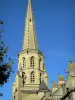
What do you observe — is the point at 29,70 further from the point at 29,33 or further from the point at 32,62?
the point at 29,33

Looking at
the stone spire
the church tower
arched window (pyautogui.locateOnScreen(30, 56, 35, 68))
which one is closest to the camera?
the church tower

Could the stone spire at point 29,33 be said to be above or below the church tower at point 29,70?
above

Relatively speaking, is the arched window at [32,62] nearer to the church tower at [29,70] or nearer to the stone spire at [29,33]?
the church tower at [29,70]

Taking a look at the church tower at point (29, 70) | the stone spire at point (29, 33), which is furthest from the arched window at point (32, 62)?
the stone spire at point (29, 33)

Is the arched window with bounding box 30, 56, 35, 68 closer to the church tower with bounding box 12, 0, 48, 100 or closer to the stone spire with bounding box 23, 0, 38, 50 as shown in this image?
the church tower with bounding box 12, 0, 48, 100

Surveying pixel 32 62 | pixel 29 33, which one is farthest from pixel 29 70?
pixel 29 33

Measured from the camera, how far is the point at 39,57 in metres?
72.2

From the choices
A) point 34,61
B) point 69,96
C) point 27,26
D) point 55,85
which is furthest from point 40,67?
point 69,96

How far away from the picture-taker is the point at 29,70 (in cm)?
6981

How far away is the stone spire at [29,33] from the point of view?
244 feet

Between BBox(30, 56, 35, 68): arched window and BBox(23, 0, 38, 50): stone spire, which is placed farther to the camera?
BBox(23, 0, 38, 50): stone spire

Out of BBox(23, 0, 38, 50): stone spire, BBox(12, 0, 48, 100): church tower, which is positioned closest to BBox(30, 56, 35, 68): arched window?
BBox(12, 0, 48, 100): church tower

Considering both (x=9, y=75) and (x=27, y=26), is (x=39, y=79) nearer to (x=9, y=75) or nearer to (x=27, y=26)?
(x=27, y=26)

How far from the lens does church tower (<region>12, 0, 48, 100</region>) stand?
66.2 m
